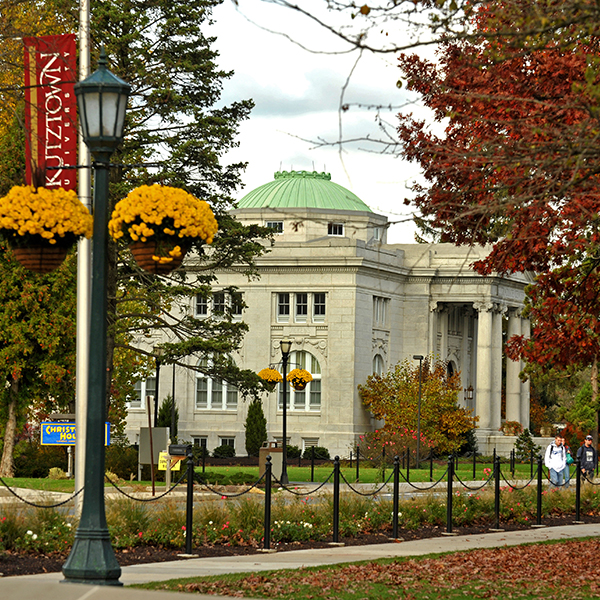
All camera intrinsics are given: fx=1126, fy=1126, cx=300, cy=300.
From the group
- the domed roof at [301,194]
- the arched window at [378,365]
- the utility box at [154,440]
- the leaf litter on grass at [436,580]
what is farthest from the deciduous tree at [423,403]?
the leaf litter on grass at [436,580]

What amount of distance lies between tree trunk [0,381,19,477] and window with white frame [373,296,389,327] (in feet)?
120

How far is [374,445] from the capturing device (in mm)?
56406

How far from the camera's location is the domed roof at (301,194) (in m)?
80.4

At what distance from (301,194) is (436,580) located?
6869cm

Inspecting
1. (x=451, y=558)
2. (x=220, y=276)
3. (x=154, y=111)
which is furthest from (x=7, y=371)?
(x=220, y=276)

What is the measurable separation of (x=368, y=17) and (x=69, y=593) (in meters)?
5.57

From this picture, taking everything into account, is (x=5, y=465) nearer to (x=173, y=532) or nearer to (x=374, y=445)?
(x=173, y=532)

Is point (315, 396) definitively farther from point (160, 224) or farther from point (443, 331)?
point (160, 224)

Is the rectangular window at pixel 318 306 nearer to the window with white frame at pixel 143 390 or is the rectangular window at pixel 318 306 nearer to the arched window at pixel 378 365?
the arched window at pixel 378 365

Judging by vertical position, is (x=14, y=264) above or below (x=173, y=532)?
above

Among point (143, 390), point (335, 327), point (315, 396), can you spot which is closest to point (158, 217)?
point (335, 327)

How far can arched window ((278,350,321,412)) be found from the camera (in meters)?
65.9

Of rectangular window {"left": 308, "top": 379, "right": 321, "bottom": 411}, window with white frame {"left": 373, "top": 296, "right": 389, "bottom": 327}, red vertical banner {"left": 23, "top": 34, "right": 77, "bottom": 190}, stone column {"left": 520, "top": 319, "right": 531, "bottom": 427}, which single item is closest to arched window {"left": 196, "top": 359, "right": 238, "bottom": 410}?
rectangular window {"left": 308, "top": 379, "right": 321, "bottom": 411}

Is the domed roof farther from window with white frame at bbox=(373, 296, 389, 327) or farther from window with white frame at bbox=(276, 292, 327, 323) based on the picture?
window with white frame at bbox=(276, 292, 327, 323)
